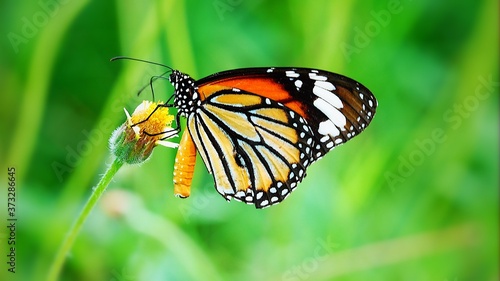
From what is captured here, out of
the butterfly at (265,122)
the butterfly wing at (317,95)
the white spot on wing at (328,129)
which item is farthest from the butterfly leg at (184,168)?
the white spot on wing at (328,129)

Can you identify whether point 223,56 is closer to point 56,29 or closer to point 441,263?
point 56,29

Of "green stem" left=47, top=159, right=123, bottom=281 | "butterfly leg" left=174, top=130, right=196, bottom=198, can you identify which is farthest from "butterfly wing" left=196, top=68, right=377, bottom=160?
Answer: "green stem" left=47, top=159, right=123, bottom=281

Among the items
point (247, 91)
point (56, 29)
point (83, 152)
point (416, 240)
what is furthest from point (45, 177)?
point (416, 240)

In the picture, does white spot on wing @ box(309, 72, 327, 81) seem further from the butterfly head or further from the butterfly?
the butterfly head

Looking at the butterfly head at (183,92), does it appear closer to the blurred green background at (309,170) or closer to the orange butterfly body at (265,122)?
the orange butterfly body at (265,122)

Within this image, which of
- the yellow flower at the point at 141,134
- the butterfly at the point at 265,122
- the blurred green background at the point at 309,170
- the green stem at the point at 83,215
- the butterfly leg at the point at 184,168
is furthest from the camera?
the blurred green background at the point at 309,170

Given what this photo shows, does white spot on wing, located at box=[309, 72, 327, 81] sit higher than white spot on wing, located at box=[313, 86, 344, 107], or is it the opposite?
white spot on wing, located at box=[309, 72, 327, 81]

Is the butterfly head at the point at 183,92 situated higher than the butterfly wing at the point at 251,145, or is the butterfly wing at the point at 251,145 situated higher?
the butterfly head at the point at 183,92

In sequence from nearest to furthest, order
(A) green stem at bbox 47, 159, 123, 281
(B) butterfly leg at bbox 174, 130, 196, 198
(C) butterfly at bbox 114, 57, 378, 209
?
(A) green stem at bbox 47, 159, 123, 281 < (B) butterfly leg at bbox 174, 130, 196, 198 < (C) butterfly at bbox 114, 57, 378, 209
